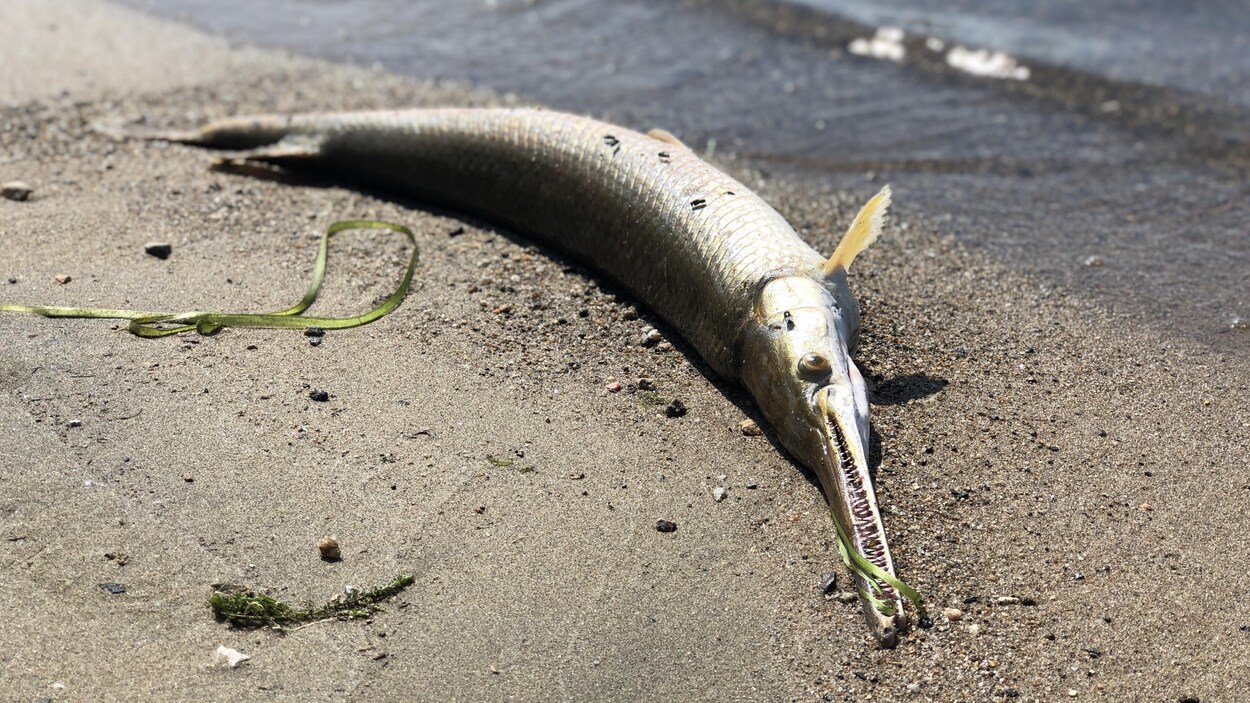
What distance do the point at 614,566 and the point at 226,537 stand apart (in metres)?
1.35

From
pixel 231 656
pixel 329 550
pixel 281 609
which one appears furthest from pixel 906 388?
pixel 231 656

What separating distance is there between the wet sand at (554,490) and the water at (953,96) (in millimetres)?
861

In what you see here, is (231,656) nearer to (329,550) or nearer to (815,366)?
(329,550)

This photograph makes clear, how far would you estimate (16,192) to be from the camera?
252 inches

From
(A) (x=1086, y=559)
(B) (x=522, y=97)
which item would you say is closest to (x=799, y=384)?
(A) (x=1086, y=559)

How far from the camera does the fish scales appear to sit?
199 inches

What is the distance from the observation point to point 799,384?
14.5 ft

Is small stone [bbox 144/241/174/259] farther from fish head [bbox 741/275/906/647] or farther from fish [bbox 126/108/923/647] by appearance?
fish head [bbox 741/275/906/647]

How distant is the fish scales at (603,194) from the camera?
5.06 metres

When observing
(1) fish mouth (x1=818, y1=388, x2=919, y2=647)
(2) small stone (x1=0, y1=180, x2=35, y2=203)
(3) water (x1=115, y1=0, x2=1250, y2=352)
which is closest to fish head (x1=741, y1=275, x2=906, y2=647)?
(1) fish mouth (x1=818, y1=388, x2=919, y2=647)

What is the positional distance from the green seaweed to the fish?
1631mm

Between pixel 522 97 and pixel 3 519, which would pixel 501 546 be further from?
pixel 522 97

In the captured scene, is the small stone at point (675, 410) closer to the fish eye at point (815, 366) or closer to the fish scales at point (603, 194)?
the fish scales at point (603, 194)

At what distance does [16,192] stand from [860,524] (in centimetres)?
504
